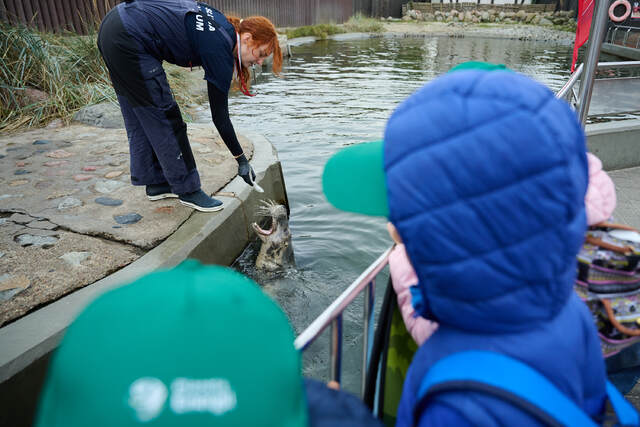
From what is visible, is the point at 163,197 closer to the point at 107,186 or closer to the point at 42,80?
the point at 107,186

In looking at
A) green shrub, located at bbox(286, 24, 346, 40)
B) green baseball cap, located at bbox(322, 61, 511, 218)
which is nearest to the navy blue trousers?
green baseball cap, located at bbox(322, 61, 511, 218)

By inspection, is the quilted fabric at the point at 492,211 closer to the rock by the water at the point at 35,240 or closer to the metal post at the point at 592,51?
the rock by the water at the point at 35,240

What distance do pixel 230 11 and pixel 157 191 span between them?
Result: 15290mm

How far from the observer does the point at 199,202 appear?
3.53 m

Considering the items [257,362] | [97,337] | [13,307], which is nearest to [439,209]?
[257,362]

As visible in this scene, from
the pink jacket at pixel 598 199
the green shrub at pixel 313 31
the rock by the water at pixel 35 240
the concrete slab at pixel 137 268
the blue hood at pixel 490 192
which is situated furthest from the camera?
the green shrub at pixel 313 31

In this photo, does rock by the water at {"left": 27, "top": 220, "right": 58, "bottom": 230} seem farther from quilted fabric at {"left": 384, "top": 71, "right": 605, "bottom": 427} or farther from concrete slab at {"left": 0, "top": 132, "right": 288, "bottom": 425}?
quilted fabric at {"left": 384, "top": 71, "right": 605, "bottom": 427}

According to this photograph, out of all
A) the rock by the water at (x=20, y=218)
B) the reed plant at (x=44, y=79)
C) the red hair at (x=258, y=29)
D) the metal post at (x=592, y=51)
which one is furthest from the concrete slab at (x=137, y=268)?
the reed plant at (x=44, y=79)

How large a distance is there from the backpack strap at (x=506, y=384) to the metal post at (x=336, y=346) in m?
0.42

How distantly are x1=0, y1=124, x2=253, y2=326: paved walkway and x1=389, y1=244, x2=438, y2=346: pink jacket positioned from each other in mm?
1922

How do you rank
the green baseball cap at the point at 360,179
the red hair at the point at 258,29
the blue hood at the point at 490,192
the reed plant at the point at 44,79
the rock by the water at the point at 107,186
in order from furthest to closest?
1. the reed plant at the point at 44,79
2. the rock by the water at the point at 107,186
3. the red hair at the point at 258,29
4. the green baseball cap at the point at 360,179
5. the blue hood at the point at 490,192

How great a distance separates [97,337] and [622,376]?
6.03 ft

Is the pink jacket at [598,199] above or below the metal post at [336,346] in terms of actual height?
above

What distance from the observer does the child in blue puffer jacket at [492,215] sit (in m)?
0.71
